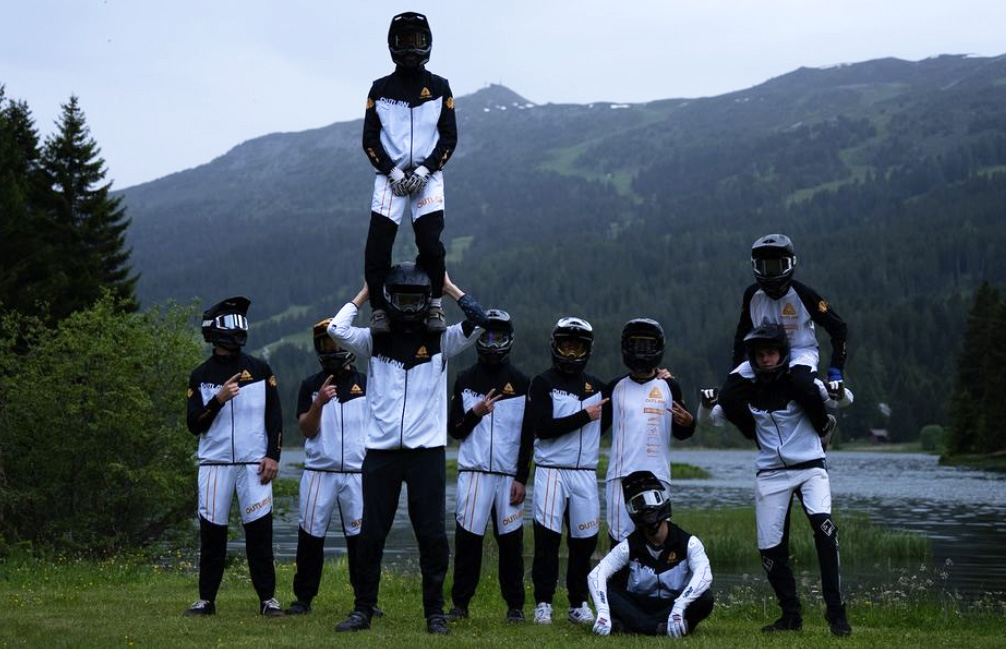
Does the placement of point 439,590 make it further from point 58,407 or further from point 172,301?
point 172,301

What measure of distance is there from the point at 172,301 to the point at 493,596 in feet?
41.2

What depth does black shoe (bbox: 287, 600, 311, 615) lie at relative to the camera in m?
11.9

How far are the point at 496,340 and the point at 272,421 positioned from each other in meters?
2.33

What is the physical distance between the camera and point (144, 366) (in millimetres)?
24281

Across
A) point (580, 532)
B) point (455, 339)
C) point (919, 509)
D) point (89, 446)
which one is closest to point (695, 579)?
point (580, 532)

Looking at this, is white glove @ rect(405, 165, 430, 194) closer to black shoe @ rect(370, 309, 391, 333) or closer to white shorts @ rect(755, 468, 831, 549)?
black shoe @ rect(370, 309, 391, 333)

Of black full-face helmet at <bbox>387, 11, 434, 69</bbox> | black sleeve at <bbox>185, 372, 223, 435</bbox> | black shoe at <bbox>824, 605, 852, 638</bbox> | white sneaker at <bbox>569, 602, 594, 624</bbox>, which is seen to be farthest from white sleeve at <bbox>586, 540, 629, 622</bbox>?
black full-face helmet at <bbox>387, 11, 434, 69</bbox>

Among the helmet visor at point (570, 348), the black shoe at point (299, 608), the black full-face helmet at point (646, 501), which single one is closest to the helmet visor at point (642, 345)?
the helmet visor at point (570, 348)

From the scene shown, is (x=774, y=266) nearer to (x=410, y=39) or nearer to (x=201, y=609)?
(x=410, y=39)

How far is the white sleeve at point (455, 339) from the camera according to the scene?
10.5 m

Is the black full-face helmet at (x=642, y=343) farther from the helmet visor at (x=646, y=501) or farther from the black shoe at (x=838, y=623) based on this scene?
the black shoe at (x=838, y=623)

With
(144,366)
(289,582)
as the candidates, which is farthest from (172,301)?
(289,582)

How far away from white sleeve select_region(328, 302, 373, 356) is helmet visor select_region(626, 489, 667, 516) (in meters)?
2.65

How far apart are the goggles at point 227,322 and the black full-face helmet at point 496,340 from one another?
2.32m
